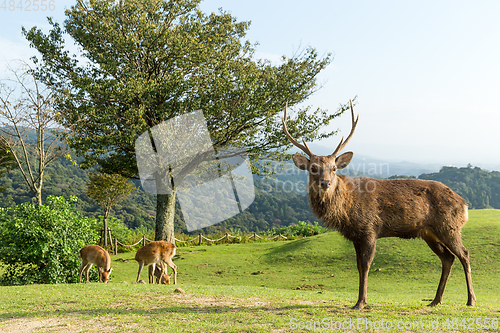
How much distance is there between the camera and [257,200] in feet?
173

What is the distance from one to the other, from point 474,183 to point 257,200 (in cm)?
2853

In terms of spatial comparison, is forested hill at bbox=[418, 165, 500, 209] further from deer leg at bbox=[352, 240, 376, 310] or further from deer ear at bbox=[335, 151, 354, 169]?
deer leg at bbox=[352, 240, 376, 310]

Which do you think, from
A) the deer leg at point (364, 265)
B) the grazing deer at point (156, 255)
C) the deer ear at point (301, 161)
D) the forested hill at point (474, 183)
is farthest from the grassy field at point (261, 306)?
the forested hill at point (474, 183)

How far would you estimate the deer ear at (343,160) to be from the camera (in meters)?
6.10

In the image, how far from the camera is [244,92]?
1257 cm

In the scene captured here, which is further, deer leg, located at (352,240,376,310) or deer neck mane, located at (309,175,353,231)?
deer neck mane, located at (309,175,353,231)

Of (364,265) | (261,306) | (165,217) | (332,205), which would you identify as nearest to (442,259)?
(364,265)

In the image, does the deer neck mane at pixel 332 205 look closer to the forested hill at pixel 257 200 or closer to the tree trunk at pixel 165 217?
the tree trunk at pixel 165 217

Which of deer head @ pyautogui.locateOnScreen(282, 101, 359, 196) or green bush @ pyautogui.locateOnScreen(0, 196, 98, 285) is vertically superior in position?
deer head @ pyautogui.locateOnScreen(282, 101, 359, 196)

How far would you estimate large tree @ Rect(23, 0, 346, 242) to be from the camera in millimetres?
12094

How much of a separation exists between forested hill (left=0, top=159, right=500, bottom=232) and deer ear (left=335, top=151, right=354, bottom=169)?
32.0 metres

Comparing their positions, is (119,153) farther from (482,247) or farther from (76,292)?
(482,247)

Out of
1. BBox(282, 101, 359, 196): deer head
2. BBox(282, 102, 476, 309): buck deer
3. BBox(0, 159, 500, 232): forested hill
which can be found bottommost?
BBox(0, 159, 500, 232): forested hill

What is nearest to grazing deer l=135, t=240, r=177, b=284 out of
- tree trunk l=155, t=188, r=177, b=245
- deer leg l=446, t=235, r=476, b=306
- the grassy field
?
the grassy field
